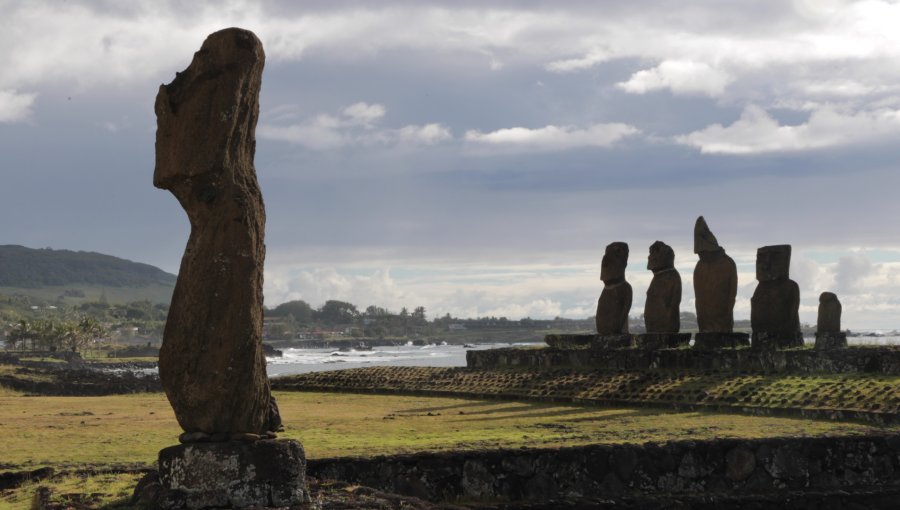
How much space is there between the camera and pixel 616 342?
3069 cm

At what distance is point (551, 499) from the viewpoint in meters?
12.9

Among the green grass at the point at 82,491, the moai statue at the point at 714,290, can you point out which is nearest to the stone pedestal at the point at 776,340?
the moai statue at the point at 714,290

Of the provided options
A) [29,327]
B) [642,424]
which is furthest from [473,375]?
[29,327]

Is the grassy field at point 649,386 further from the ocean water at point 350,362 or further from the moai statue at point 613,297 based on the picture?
the ocean water at point 350,362

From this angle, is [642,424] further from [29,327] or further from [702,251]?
[29,327]

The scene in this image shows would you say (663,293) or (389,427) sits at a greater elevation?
(663,293)

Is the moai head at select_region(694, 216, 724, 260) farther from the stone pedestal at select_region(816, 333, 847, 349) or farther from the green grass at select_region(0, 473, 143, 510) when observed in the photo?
the green grass at select_region(0, 473, 143, 510)

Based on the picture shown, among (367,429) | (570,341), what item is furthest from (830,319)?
(367,429)

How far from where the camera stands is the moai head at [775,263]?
27641 mm

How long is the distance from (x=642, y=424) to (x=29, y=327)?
111526mm

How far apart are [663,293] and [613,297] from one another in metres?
1.46

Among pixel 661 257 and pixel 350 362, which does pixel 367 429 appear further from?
pixel 350 362

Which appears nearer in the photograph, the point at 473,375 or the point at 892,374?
the point at 892,374

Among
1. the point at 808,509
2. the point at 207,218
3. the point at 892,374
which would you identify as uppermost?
the point at 207,218
